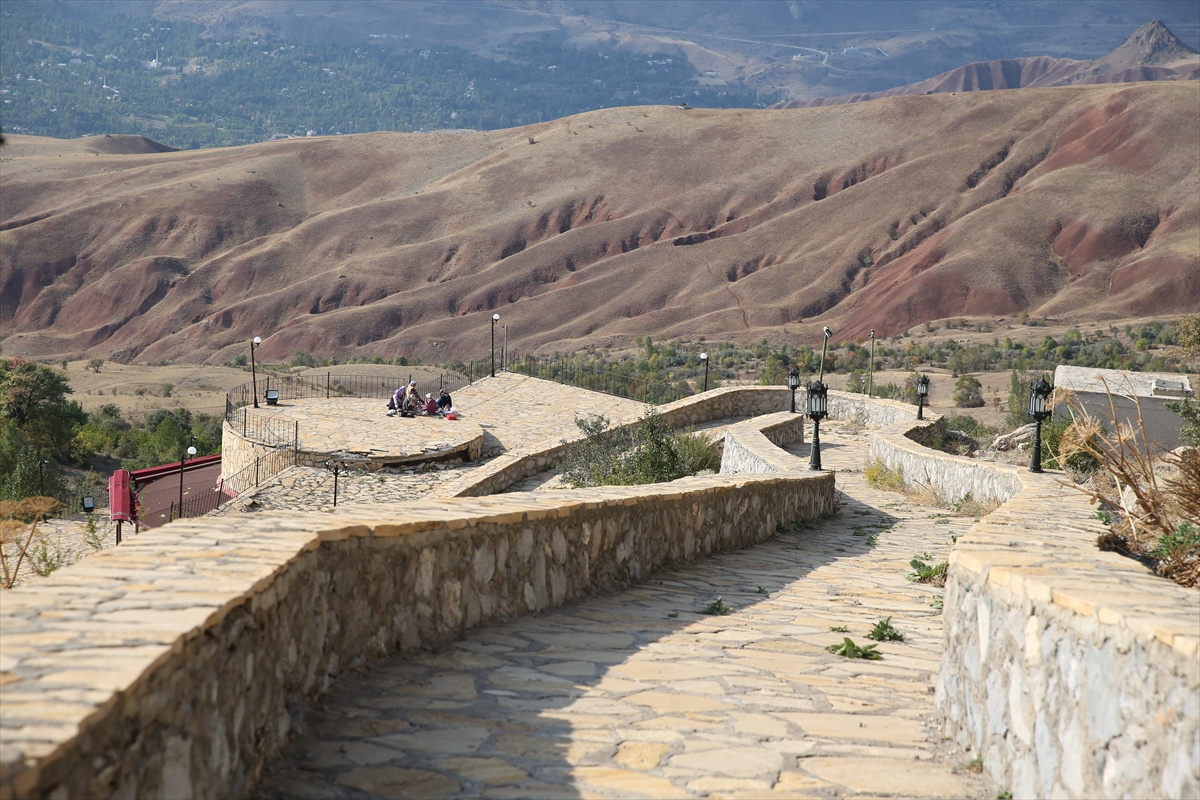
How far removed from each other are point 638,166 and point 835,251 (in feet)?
68.3

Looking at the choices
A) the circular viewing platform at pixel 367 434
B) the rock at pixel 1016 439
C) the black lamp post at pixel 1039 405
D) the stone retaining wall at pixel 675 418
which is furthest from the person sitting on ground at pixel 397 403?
the black lamp post at pixel 1039 405

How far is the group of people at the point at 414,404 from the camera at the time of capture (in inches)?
909

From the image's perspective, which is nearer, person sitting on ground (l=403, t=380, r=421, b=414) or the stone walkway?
the stone walkway

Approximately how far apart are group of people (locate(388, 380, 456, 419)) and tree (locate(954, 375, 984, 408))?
15.3m

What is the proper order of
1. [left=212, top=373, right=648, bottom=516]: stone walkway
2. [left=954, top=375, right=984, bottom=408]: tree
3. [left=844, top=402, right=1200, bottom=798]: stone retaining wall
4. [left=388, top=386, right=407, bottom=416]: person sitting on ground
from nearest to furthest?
[left=844, top=402, right=1200, bottom=798]: stone retaining wall → [left=212, top=373, right=648, bottom=516]: stone walkway → [left=388, top=386, right=407, bottom=416]: person sitting on ground → [left=954, top=375, right=984, bottom=408]: tree

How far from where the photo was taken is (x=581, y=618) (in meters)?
5.30

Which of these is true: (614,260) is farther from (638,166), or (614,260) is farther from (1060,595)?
(1060,595)

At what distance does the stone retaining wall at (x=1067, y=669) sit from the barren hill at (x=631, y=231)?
55546mm

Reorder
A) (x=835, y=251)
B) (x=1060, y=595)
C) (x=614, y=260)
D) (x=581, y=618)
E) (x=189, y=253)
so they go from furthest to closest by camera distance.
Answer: (x=189, y=253), (x=614, y=260), (x=835, y=251), (x=581, y=618), (x=1060, y=595)

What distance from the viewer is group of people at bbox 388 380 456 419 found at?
23.1m

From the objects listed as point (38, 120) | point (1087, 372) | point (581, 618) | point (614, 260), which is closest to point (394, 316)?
point (614, 260)

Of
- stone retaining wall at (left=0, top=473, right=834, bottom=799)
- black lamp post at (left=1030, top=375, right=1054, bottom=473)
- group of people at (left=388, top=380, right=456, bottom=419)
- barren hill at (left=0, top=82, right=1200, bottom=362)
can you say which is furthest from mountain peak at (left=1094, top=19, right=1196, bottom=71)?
stone retaining wall at (left=0, top=473, right=834, bottom=799)

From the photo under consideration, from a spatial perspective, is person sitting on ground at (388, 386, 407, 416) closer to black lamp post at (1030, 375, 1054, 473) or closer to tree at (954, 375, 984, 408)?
black lamp post at (1030, 375, 1054, 473)

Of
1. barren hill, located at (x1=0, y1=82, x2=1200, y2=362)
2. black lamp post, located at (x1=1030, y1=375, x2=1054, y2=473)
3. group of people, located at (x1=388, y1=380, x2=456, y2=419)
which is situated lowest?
group of people, located at (x1=388, y1=380, x2=456, y2=419)
